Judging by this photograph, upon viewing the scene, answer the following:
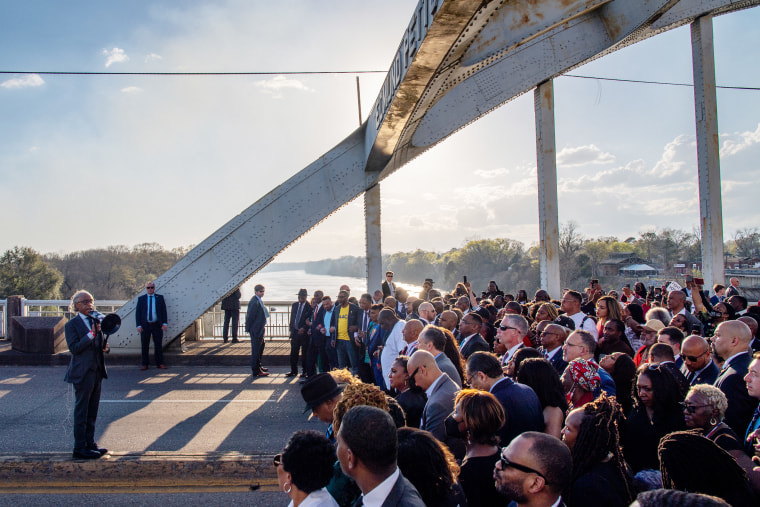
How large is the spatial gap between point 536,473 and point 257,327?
8315 millimetres

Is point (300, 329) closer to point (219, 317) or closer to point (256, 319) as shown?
point (256, 319)

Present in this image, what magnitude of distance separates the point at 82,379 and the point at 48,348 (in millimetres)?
7069

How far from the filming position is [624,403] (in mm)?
4027

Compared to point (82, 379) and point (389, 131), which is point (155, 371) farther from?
point (389, 131)

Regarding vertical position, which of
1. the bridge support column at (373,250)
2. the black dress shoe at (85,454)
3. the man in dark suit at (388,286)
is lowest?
the black dress shoe at (85,454)

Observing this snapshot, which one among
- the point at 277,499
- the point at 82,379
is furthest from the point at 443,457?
the point at 82,379

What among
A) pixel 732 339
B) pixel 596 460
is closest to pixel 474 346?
pixel 732 339

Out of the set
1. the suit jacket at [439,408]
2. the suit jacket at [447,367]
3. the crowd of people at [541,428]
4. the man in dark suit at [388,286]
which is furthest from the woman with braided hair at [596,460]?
the man in dark suit at [388,286]

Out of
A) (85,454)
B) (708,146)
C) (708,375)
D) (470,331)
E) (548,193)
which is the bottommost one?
(85,454)

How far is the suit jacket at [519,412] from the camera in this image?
10.5 ft

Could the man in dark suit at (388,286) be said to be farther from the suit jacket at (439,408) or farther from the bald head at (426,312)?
the suit jacket at (439,408)

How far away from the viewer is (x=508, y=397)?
3.30 m

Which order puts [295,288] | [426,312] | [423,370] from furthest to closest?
[295,288] → [426,312] → [423,370]

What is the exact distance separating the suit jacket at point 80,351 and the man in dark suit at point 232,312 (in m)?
7.24
